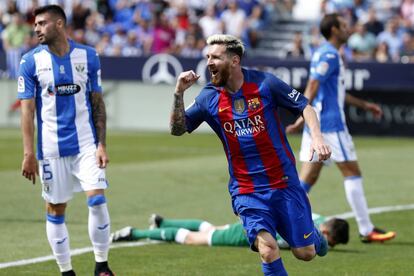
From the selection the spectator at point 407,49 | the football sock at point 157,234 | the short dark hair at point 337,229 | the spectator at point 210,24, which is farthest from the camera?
the spectator at point 210,24

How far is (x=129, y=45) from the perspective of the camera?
28.8 metres

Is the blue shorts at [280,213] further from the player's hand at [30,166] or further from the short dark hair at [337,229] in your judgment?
the short dark hair at [337,229]

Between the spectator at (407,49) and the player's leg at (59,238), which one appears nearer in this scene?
the player's leg at (59,238)

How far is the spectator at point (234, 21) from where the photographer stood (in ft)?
90.5

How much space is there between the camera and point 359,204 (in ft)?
37.8

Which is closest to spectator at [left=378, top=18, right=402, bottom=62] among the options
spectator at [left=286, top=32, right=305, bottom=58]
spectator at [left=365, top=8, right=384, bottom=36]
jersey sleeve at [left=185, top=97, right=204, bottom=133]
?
spectator at [left=365, top=8, right=384, bottom=36]

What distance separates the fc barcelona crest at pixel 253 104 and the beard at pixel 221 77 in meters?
0.25

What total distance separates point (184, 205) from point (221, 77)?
6209mm

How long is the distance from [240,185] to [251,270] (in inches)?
68.1

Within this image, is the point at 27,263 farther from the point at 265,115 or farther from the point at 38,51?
the point at 265,115

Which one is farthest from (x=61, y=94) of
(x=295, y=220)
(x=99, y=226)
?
(x=295, y=220)

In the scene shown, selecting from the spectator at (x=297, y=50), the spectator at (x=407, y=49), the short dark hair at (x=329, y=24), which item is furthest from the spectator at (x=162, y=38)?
the short dark hair at (x=329, y=24)

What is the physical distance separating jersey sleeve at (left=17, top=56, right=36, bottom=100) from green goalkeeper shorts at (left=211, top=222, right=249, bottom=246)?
274 centimetres

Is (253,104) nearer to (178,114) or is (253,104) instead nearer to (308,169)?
(178,114)
